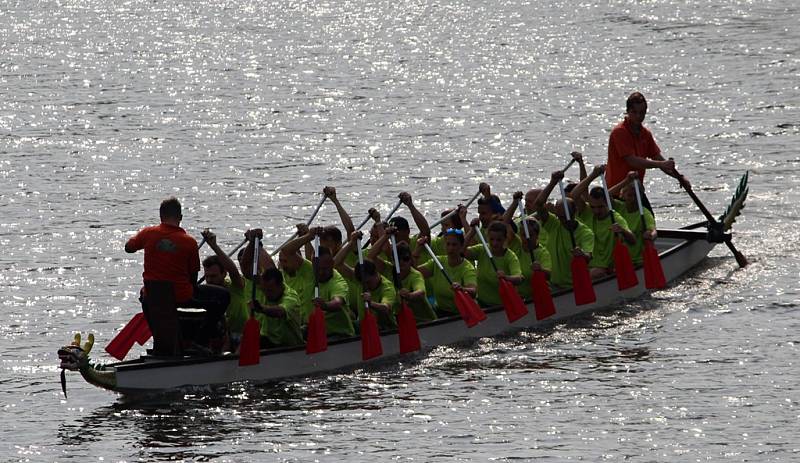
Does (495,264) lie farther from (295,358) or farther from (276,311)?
(276,311)

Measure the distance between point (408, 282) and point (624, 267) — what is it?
12.1ft

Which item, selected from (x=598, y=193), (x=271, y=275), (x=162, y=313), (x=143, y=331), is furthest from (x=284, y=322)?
(x=598, y=193)

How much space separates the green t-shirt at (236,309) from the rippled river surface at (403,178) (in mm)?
783

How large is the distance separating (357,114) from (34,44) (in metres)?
23.5

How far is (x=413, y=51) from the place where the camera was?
204ft

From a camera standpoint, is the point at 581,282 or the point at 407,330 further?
the point at 581,282

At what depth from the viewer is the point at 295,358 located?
19.7 metres

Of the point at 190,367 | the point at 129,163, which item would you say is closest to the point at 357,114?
the point at 129,163

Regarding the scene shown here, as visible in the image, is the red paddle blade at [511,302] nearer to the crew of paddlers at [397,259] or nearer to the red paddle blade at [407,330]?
the crew of paddlers at [397,259]

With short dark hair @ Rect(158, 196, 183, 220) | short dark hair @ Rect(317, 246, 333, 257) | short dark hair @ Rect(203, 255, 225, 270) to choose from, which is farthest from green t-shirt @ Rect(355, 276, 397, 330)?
short dark hair @ Rect(158, 196, 183, 220)

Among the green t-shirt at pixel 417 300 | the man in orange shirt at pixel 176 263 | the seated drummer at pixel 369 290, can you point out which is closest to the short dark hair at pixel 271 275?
the man in orange shirt at pixel 176 263

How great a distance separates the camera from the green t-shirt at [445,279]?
21344mm

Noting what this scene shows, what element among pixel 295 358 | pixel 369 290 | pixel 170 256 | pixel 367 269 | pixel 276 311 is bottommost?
pixel 295 358

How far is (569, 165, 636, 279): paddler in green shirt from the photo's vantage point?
2328cm
